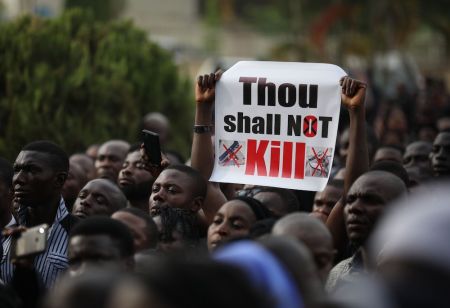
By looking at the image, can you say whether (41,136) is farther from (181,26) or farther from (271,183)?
(181,26)

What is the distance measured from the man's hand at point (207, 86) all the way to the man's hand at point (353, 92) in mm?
871

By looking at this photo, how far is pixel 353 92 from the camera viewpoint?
6.71 m

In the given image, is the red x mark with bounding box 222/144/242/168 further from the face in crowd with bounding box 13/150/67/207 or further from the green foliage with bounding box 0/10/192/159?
the green foliage with bounding box 0/10/192/159

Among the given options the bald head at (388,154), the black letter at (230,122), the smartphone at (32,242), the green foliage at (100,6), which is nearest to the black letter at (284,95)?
the black letter at (230,122)

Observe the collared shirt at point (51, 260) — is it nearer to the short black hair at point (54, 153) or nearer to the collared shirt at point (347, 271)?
the short black hair at point (54, 153)

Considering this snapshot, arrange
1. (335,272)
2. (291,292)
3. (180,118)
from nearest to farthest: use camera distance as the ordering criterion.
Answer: (291,292) → (335,272) → (180,118)

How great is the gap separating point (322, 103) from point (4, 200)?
1.97m

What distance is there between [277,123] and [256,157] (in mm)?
248

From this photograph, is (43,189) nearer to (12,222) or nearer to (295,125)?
(12,222)

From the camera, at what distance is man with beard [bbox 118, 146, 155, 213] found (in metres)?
8.15

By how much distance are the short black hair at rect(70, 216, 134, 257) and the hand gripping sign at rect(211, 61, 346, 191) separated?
2270mm

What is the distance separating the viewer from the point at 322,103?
6.94m

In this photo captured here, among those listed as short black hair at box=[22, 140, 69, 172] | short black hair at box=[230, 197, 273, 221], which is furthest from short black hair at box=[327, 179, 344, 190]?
short black hair at box=[22, 140, 69, 172]

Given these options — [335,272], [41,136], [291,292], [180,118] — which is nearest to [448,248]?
[291,292]
